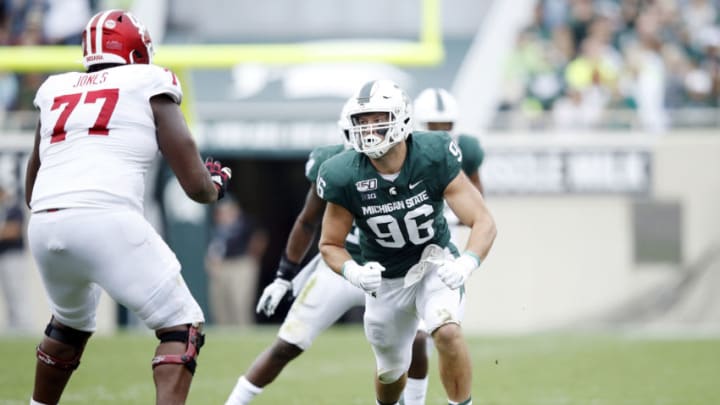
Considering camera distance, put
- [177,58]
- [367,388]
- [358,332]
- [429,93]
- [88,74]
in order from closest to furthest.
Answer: [88,74] → [429,93] → [367,388] → [177,58] → [358,332]

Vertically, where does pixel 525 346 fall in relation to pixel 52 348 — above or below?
below

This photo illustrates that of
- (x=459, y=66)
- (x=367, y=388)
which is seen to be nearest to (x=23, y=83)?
(x=459, y=66)

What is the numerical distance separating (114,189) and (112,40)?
2.00 ft

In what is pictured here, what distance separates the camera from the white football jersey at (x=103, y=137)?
4547 millimetres

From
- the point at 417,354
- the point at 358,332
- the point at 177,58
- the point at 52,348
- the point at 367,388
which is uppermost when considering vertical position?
the point at 177,58

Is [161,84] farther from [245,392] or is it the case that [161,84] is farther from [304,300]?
[245,392]

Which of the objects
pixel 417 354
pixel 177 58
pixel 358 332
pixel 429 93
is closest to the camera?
pixel 417 354

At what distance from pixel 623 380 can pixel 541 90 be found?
6.29 meters

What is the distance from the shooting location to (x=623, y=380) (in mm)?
8023

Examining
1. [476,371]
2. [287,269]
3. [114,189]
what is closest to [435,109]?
[287,269]

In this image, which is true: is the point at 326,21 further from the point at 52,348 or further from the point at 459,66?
the point at 52,348

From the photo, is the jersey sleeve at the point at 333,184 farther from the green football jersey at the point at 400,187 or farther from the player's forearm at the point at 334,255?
the player's forearm at the point at 334,255

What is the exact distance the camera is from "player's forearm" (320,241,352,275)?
17.1 ft

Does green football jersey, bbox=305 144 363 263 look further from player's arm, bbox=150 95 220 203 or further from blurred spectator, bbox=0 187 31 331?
blurred spectator, bbox=0 187 31 331
